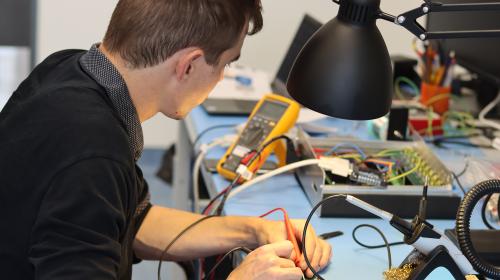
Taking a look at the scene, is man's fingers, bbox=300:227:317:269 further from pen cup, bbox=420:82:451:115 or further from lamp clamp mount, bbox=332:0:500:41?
pen cup, bbox=420:82:451:115

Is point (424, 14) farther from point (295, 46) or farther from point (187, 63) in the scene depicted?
point (295, 46)

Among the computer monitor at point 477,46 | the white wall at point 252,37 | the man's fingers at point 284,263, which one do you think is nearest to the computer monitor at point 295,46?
the computer monitor at point 477,46

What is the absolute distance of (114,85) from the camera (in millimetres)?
1148

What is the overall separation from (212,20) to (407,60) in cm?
129

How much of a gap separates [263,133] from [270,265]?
1.90 feet

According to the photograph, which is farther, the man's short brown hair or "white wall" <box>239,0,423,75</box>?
"white wall" <box>239,0,423,75</box>

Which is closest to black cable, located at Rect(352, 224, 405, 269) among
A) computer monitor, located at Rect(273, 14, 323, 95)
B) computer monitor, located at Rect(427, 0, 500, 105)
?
computer monitor, located at Rect(427, 0, 500, 105)

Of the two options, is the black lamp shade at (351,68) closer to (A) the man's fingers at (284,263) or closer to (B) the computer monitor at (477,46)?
(A) the man's fingers at (284,263)

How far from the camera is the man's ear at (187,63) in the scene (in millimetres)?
1168

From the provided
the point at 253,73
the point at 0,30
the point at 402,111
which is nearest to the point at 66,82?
the point at 402,111

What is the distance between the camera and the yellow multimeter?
167 cm

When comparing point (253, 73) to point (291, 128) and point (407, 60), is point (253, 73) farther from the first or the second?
point (291, 128)

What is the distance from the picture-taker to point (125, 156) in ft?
3.51

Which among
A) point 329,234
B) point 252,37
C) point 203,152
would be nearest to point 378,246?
point 329,234
